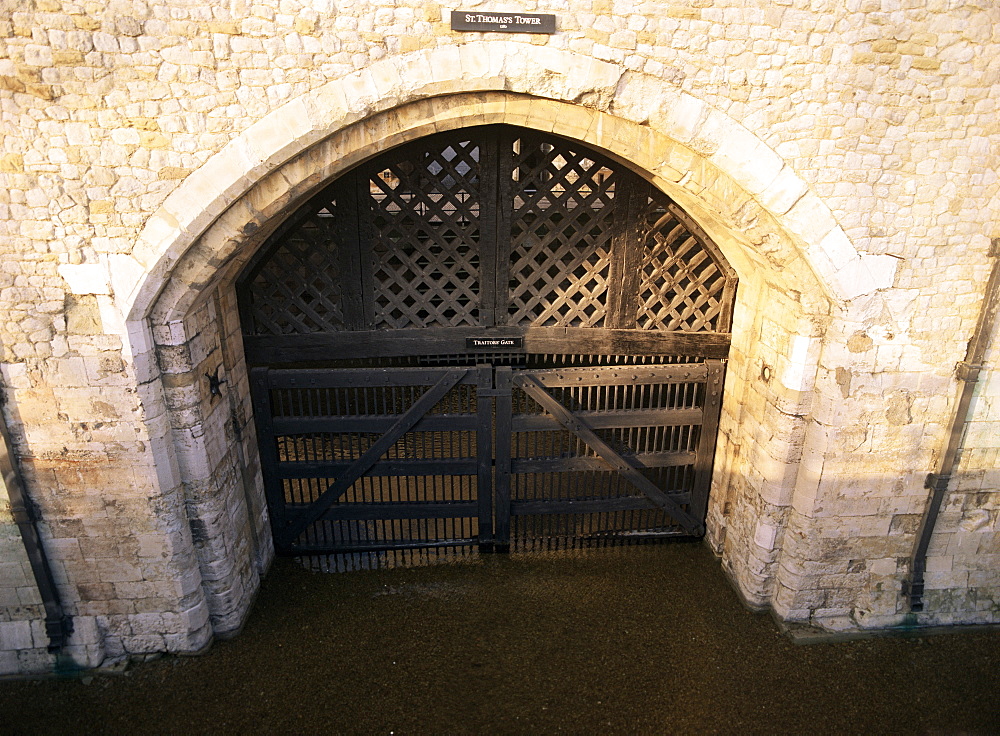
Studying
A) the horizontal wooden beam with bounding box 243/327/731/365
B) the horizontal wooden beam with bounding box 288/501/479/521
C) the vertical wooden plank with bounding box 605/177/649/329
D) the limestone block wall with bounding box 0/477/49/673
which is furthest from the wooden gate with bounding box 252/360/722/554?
the limestone block wall with bounding box 0/477/49/673

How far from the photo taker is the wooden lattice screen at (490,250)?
5.03m

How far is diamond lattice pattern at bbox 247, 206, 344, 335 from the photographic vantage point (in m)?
5.14

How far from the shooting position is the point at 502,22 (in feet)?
12.3

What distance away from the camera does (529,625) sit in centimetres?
532

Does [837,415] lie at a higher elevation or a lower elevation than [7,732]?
higher

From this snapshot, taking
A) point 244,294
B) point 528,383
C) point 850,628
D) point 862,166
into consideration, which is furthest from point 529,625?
point 862,166

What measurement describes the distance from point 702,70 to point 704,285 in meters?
2.14

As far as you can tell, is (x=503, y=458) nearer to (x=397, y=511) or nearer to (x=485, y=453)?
(x=485, y=453)

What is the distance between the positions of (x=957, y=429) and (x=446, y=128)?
440 centimetres

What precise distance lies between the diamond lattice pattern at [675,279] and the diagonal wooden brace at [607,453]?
106 cm

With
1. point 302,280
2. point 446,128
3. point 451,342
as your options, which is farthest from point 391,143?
point 451,342

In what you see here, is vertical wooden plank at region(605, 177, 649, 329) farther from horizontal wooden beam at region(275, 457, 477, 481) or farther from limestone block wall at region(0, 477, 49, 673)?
limestone block wall at region(0, 477, 49, 673)

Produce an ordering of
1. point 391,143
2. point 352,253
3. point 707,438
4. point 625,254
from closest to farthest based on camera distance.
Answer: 1. point 391,143
2. point 352,253
3. point 625,254
4. point 707,438

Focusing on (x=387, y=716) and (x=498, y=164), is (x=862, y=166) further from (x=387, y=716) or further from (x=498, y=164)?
Answer: (x=387, y=716)
